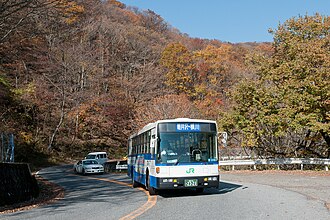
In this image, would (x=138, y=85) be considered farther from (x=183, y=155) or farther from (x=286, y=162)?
(x=183, y=155)

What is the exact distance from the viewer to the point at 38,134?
49.8 metres

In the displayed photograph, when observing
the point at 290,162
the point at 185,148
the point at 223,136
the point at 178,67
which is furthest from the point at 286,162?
the point at 178,67

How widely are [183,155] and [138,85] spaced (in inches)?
1758

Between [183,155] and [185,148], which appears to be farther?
[185,148]

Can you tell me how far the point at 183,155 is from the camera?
44.8ft

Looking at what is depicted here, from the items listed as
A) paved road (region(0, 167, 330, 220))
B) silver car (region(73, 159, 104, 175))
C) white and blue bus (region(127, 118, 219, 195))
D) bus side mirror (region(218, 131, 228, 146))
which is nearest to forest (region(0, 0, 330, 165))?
bus side mirror (region(218, 131, 228, 146))

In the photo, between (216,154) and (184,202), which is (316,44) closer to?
(216,154)

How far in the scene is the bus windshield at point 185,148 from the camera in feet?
44.7

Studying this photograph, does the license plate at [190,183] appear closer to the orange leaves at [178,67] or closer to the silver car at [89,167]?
the silver car at [89,167]

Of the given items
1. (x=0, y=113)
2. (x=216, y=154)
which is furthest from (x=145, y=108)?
(x=216, y=154)

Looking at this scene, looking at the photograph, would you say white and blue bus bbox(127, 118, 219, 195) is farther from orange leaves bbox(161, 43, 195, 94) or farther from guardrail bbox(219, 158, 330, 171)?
orange leaves bbox(161, 43, 195, 94)

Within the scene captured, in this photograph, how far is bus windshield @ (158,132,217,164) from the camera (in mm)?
13617

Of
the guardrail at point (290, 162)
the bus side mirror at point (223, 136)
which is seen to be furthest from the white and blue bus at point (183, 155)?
the guardrail at point (290, 162)

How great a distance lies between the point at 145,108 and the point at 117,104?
22.2ft
